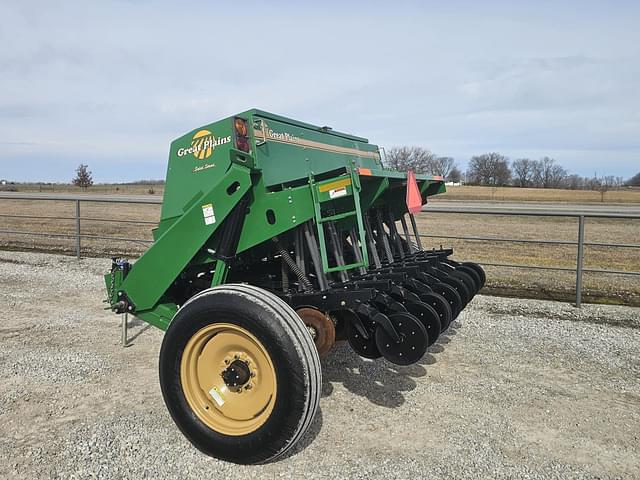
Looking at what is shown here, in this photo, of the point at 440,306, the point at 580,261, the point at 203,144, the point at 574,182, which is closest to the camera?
the point at 440,306

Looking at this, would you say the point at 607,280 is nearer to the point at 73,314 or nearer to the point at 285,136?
the point at 285,136

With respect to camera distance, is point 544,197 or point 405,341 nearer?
point 405,341

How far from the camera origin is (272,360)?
279cm

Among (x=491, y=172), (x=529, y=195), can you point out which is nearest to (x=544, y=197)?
(x=529, y=195)

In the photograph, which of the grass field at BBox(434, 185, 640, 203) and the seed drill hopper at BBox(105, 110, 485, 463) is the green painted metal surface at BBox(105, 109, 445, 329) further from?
the grass field at BBox(434, 185, 640, 203)

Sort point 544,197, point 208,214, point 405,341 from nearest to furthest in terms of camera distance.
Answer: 1. point 405,341
2. point 208,214
3. point 544,197

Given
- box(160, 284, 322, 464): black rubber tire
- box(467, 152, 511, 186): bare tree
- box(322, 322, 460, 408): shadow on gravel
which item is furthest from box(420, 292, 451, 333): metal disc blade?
box(467, 152, 511, 186): bare tree

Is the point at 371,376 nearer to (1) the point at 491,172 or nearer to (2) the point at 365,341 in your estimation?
(2) the point at 365,341

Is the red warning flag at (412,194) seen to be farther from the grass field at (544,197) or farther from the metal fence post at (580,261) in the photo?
the grass field at (544,197)

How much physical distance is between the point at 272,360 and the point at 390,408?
4.66 ft

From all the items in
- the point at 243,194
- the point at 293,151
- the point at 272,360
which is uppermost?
the point at 293,151

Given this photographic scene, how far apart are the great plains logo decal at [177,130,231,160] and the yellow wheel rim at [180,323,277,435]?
1458 mm

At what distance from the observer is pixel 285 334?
2756mm

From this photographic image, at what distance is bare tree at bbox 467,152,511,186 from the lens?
69750 millimetres
